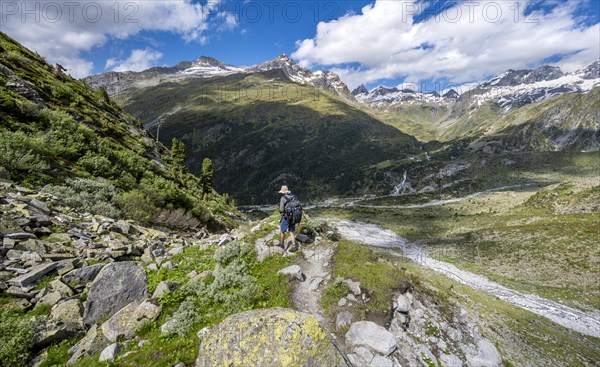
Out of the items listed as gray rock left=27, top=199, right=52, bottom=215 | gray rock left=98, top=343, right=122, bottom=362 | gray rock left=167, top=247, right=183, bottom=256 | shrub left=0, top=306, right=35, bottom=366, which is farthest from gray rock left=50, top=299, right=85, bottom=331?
gray rock left=27, top=199, right=52, bottom=215

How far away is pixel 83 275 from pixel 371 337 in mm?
9299

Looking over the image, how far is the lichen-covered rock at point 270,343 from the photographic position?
5707 mm

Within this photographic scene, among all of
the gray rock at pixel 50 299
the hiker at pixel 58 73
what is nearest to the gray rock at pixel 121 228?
the gray rock at pixel 50 299

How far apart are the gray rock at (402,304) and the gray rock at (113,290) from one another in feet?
27.2

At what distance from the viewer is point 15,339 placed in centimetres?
607

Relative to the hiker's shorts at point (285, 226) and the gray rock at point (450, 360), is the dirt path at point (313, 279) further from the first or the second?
the gray rock at point (450, 360)

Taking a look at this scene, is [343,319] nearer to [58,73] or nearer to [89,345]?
[89,345]

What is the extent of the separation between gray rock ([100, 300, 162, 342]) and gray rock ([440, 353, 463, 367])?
337 inches

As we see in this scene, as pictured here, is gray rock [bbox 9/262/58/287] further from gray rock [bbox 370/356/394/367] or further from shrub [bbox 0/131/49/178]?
gray rock [bbox 370/356/394/367]

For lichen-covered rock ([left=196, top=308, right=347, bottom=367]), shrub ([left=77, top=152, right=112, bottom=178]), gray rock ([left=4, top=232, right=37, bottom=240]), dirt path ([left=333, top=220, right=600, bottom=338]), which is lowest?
dirt path ([left=333, top=220, right=600, bottom=338])

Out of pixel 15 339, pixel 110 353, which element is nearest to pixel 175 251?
pixel 110 353

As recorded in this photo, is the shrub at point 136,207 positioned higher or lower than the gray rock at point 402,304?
higher

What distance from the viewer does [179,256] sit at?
12.9m

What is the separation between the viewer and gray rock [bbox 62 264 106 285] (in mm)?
8680
